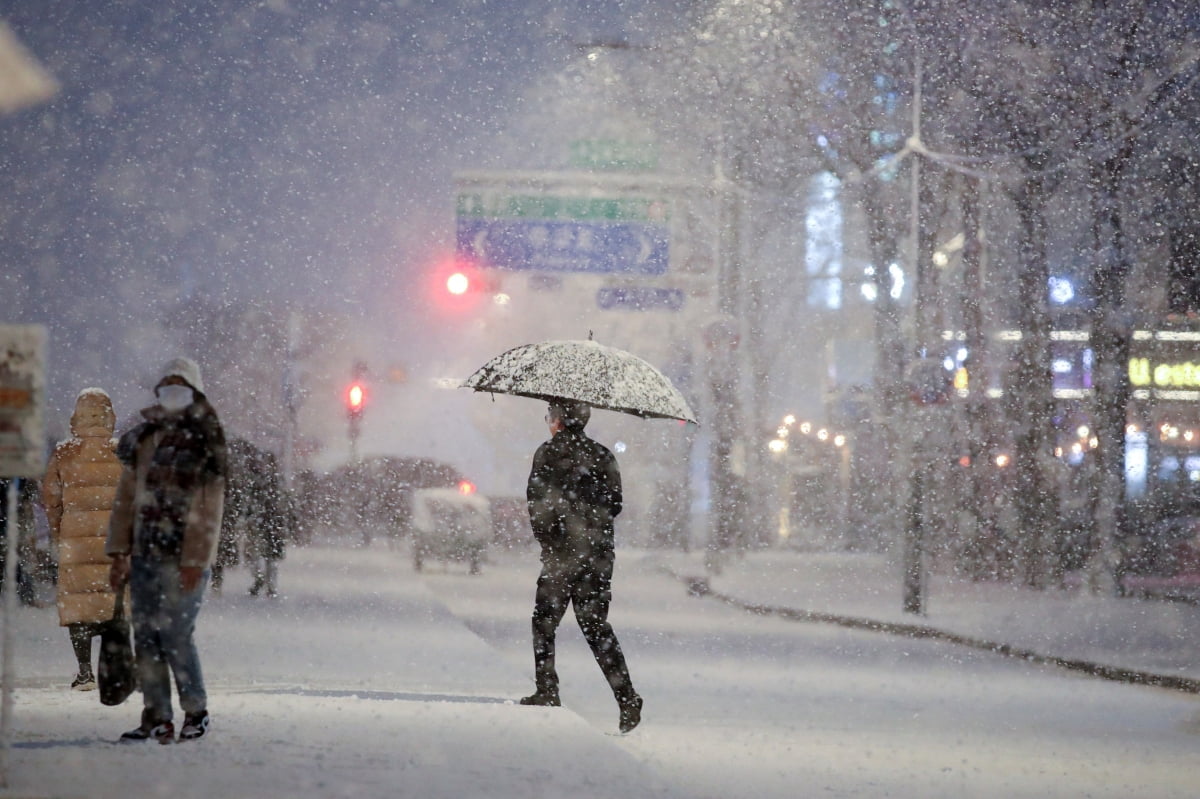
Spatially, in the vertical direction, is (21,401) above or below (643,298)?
below

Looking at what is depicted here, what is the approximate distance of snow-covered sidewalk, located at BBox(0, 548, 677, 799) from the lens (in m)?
6.30

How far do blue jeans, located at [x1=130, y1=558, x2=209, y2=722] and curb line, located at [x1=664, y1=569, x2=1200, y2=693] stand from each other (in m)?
9.14

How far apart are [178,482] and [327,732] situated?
1744 mm

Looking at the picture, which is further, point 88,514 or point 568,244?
point 568,244

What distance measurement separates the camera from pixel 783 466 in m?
58.6

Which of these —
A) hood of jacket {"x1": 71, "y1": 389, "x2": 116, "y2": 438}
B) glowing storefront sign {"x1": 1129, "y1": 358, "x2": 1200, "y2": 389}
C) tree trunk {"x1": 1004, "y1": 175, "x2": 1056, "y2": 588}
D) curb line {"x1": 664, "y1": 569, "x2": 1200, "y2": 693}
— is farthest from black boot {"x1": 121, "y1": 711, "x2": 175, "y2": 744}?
glowing storefront sign {"x1": 1129, "y1": 358, "x2": 1200, "y2": 389}

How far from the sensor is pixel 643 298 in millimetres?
22703

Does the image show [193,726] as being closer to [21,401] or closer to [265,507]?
[21,401]

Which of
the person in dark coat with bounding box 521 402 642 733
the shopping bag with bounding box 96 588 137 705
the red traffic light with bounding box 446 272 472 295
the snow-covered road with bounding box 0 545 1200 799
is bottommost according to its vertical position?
the snow-covered road with bounding box 0 545 1200 799

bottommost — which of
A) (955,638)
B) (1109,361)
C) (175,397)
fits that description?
(955,638)

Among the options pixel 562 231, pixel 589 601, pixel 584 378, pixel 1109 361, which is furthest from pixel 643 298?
pixel 589 601

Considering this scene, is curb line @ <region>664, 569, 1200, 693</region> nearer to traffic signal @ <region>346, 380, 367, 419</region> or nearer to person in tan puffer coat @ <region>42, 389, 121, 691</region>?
traffic signal @ <region>346, 380, 367, 419</region>

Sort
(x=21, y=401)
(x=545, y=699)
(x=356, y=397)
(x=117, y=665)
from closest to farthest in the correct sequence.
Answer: (x=21, y=401)
(x=117, y=665)
(x=545, y=699)
(x=356, y=397)

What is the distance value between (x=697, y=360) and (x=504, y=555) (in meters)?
9.56
